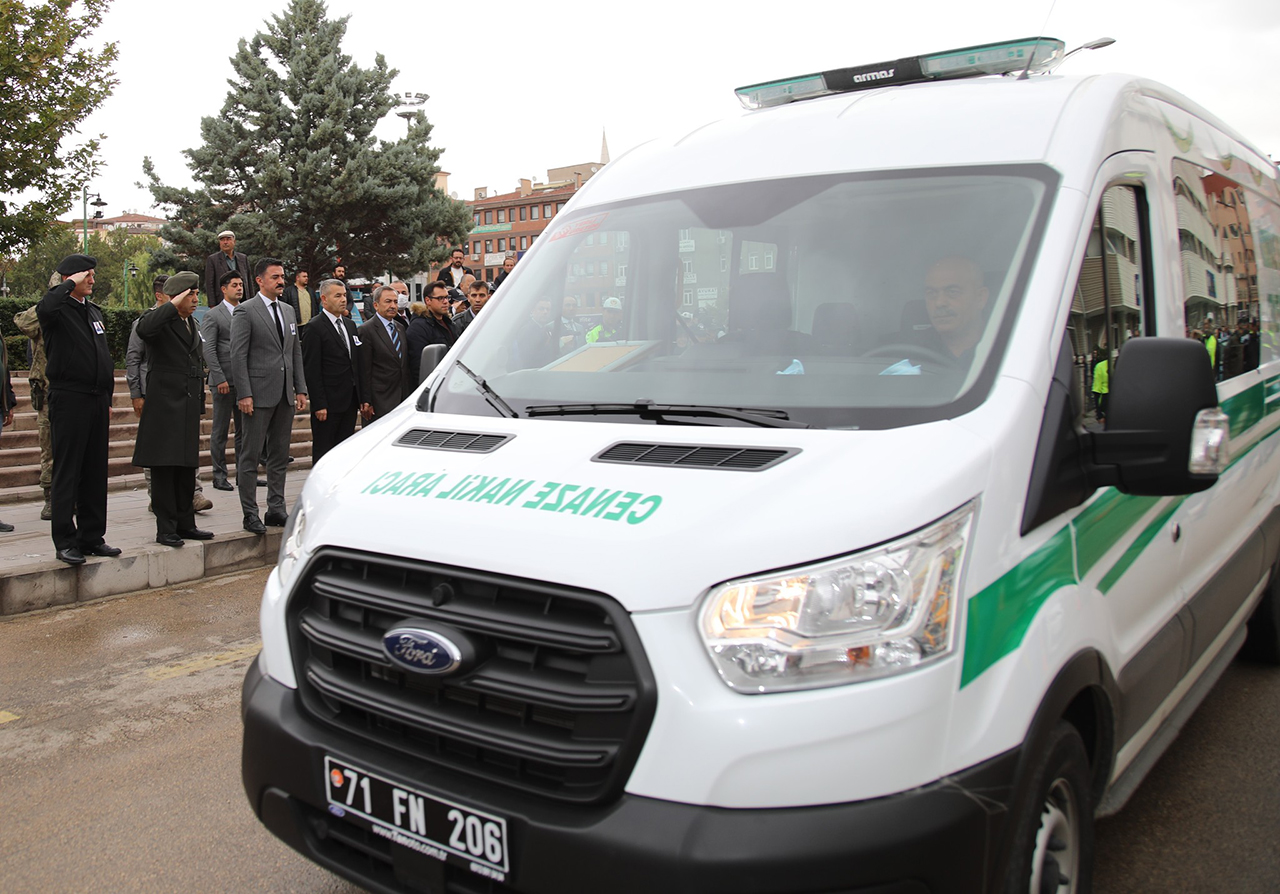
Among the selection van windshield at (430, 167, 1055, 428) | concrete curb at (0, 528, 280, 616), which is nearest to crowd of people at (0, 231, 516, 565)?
concrete curb at (0, 528, 280, 616)

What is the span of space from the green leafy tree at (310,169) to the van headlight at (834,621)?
3499cm

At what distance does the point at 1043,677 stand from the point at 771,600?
0.64 m

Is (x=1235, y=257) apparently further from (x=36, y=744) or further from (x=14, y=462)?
(x=14, y=462)

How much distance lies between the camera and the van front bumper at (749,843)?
1858 millimetres

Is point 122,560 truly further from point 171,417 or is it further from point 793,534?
point 793,534

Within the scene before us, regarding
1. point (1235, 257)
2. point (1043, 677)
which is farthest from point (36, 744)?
point (1235, 257)

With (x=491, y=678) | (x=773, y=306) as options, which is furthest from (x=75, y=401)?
(x=491, y=678)

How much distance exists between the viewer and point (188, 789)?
3787 millimetres

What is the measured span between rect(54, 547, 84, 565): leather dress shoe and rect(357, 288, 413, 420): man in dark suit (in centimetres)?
317

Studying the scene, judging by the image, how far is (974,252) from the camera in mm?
2654

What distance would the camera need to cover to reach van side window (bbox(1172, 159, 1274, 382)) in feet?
11.1

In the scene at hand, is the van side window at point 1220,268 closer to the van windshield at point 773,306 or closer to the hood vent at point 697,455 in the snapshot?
the van windshield at point 773,306

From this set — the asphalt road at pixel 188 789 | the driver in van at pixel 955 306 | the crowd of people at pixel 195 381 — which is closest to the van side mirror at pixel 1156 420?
the driver in van at pixel 955 306

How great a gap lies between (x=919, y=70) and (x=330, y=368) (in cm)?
672
